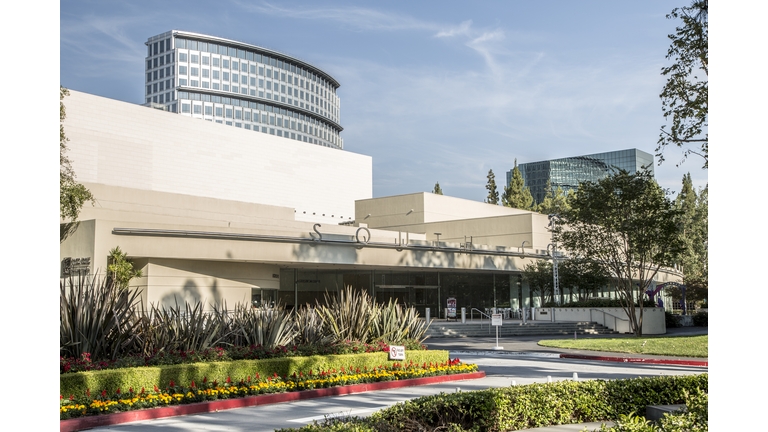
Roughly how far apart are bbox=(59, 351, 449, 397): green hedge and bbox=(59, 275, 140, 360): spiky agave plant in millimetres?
1036

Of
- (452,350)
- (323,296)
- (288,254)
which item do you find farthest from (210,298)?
(452,350)

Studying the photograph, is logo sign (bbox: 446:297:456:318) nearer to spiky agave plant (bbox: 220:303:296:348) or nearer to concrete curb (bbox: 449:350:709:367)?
concrete curb (bbox: 449:350:709:367)

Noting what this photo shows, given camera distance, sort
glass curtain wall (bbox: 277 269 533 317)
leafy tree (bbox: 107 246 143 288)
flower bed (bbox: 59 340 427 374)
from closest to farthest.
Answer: flower bed (bbox: 59 340 427 374) → leafy tree (bbox: 107 246 143 288) → glass curtain wall (bbox: 277 269 533 317)

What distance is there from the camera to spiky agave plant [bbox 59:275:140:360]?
1121cm

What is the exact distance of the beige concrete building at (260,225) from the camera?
3067 cm

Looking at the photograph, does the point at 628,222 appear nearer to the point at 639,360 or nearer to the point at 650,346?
the point at 650,346

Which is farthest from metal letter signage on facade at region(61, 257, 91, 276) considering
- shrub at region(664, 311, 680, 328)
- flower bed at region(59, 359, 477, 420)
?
shrub at region(664, 311, 680, 328)

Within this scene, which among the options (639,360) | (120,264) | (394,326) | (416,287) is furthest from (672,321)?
(120,264)

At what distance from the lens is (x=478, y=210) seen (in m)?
67.7

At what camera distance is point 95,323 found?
11516 mm

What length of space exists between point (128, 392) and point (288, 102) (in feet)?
456
